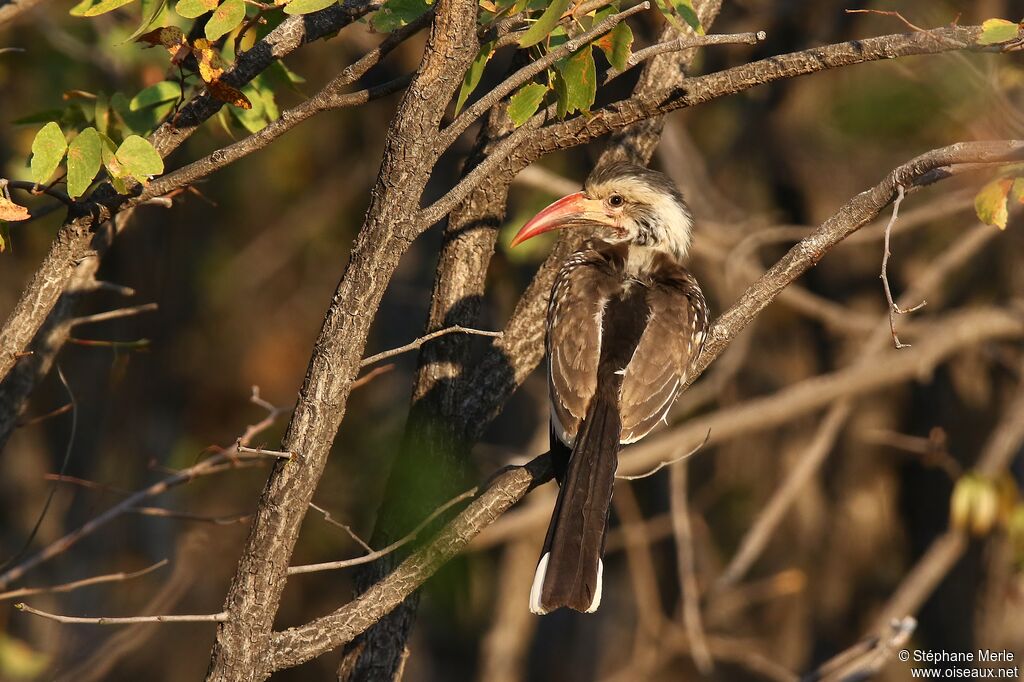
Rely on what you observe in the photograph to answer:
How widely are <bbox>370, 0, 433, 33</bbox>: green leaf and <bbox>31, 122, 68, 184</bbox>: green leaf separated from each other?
0.76 metres

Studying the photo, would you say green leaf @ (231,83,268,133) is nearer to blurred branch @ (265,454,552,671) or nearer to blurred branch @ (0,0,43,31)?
blurred branch @ (0,0,43,31)

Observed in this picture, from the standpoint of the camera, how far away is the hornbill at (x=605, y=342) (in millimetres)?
3006

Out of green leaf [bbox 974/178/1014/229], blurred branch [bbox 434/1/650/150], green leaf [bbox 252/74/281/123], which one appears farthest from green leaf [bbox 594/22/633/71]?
green leaf [bbox 252/74/281/123]

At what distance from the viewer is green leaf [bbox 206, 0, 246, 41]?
2.65 metres

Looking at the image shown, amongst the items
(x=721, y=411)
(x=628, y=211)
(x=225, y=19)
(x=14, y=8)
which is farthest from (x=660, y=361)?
(x=721, y=411)

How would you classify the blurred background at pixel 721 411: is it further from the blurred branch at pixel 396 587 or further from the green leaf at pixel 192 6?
the green leaf at pixel 192 6

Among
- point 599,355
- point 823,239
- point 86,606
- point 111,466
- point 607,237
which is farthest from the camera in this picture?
point 111,466

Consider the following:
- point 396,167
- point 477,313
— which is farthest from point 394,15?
point 477,313

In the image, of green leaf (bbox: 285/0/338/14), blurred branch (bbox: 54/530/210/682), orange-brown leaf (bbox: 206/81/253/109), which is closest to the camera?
green leaf (bbox: 285/0/338/14)

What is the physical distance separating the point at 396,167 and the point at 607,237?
1.73 m

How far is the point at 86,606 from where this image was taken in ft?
24.0

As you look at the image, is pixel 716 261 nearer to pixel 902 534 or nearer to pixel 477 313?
pixel 902 534

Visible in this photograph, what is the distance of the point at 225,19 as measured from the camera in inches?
105

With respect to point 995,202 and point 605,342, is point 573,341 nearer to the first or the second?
point 605,342
